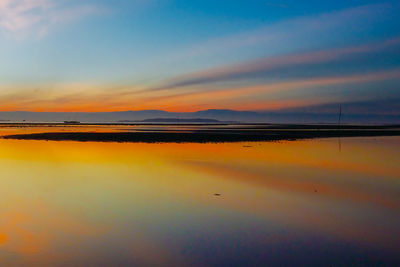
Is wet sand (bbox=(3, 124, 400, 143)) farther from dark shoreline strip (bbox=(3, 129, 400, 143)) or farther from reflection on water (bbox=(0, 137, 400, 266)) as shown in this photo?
reflection on water (bbox=(0, 137, 400, 266))

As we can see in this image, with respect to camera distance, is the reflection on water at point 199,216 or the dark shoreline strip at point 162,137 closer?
the reflection on water at point 199,216

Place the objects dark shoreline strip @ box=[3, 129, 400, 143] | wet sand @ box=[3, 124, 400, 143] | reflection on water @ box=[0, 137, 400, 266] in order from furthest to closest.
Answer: wet sand @ box=[3, 124, 400, 143] < dark shoreline strip @ box=[3, 129, 400, 143] < reflection on water @ box=[0, 137, 400, 266]

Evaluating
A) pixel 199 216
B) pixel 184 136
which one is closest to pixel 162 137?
pixel 184 136

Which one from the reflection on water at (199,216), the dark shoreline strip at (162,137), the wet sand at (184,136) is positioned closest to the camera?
the reflection on water at (199,216)

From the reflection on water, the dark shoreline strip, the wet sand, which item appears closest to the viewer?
the reflection on water

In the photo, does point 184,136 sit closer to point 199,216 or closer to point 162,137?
point 162,137

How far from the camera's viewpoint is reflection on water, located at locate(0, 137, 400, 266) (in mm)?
7559

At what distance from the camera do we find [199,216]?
10.5 metres

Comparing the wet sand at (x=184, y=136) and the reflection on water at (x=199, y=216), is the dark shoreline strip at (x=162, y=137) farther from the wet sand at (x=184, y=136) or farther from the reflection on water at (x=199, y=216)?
the reflection on water at (x=199, y=216)

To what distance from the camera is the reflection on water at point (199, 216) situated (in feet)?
24.8

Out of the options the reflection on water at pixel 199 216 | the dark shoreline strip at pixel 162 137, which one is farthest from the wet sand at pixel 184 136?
the reflection on water at pixel 199 216

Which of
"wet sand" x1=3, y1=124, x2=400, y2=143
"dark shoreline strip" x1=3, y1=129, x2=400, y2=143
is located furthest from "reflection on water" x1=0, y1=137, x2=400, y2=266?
"wet sand" x1=3, y1=124, x2=400, y2=143

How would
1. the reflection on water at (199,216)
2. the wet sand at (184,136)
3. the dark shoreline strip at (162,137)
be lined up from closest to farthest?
1. the reflection on water at (199,216)
2. the dark shoreline strip at (162,137)
3. the wet sand at (184,136)

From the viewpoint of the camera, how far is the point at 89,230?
919 cm
